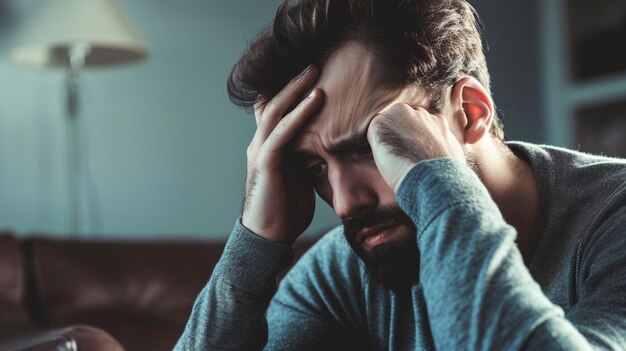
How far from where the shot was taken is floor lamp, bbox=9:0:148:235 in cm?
278

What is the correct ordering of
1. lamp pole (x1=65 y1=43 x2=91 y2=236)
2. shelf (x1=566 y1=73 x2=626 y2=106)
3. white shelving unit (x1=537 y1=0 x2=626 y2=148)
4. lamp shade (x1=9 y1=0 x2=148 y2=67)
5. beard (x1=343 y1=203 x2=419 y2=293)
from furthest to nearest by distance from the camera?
Result: 1. white shelving unit (x1=537 y1=0 x2=626 y2=148)
2. shelf (x1=566 y1=73 x2=626 y2=106)
3. lamp pole (x1=65 y1=43 x2=91 y2=236)
4. lamp shade (x1=9 y1=0 x2=148 y2=67)
5. beard (x1=343 y1=203 x2=419 y2=293)

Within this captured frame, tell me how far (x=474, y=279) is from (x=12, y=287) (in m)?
1.52

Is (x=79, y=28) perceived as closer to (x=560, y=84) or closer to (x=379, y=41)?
(x=379, y=41)

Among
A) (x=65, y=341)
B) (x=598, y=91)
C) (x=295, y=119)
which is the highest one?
(x=295, y=119)

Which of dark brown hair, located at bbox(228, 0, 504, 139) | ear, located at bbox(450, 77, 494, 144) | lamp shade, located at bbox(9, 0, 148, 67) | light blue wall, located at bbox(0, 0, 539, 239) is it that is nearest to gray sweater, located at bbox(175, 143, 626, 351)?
ear, located at bbox(450, 77, 494, 144)

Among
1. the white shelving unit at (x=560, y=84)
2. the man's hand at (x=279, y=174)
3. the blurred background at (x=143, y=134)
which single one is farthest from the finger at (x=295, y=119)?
the white shelving unit at (x=560, y=84)

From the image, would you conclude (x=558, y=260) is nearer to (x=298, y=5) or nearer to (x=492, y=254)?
(x=492, y=254)

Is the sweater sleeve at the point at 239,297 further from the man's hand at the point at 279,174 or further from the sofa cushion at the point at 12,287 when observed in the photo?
the sofa cushion at the point at 12,287

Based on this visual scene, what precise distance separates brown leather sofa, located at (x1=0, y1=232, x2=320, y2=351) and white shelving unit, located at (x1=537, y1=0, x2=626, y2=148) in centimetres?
290

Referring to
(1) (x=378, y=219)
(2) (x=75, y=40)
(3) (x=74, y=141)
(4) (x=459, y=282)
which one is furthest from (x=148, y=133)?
(4) (x=459, y=282)

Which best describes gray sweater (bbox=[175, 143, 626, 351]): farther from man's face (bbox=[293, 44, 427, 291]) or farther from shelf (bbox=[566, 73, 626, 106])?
shelf (bbox=[566, 73, 626, 106])

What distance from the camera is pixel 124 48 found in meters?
2.90

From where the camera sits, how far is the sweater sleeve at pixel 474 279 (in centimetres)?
87

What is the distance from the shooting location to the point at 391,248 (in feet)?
3.80
